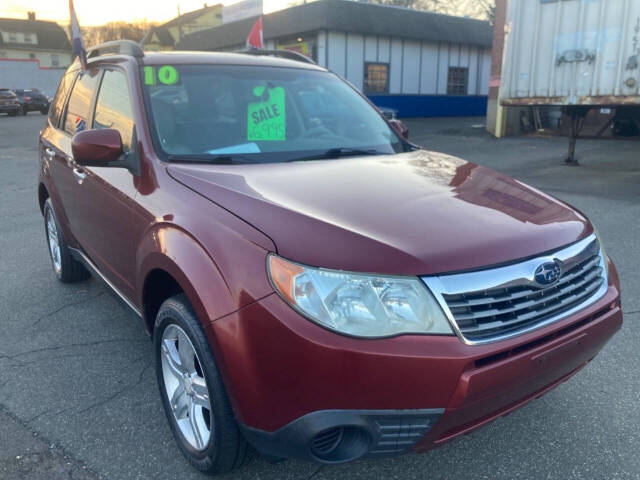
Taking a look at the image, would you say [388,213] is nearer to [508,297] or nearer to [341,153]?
[508,297]

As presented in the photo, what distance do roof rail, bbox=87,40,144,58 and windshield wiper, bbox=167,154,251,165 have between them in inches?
36.6

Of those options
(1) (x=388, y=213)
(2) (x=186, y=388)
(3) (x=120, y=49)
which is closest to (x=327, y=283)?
(1) (x=388, y=213)

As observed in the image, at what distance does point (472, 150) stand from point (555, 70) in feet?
15.1

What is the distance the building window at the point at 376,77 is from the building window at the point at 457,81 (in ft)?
14.2

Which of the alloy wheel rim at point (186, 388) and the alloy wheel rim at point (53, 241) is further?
the alloy wheel rim at point (53, 241)

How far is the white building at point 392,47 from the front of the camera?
2411cm

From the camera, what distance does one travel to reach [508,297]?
191 cm

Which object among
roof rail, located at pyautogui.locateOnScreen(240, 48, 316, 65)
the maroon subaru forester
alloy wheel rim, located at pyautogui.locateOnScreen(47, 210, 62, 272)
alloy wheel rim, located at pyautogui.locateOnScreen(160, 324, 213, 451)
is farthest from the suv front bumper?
alloy wheel rim, located at pyautogui.locateOnScreen(47, 210, 62, 272)

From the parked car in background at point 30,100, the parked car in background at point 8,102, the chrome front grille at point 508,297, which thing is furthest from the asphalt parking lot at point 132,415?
the parked car in background at point 30,100

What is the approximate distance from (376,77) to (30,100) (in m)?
22.2

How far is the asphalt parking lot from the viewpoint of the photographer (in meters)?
2.38

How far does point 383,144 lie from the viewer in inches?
131

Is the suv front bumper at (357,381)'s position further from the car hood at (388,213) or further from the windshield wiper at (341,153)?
Answer: the windshield wiper at (341,153)

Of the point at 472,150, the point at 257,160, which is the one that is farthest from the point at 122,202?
the point at 472,150
